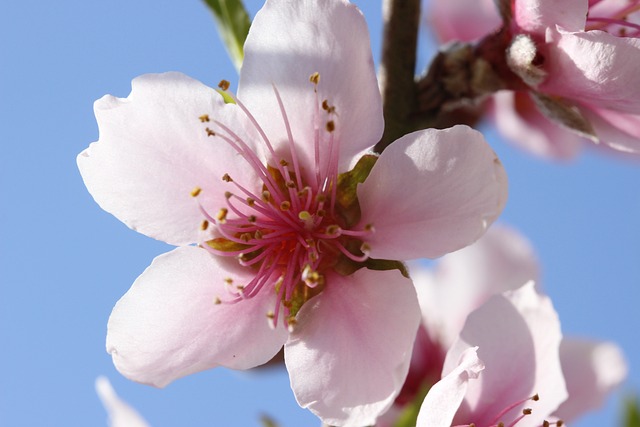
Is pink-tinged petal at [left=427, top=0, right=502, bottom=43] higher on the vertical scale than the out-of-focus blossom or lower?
higher

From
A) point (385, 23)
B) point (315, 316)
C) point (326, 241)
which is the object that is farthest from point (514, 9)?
point (315, 316)

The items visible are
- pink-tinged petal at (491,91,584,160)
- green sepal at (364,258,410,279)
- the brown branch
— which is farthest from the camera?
pink-tinged petal at (491,91,584,160)

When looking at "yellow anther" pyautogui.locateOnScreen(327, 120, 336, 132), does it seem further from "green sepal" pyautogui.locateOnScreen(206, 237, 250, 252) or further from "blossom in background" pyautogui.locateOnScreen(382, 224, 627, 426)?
"blossom in background" pyautogui.locateOnScreen(382, 224, 627, 426)

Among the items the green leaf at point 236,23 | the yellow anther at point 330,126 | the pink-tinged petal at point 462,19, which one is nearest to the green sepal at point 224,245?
the yellow anther at point 330,126

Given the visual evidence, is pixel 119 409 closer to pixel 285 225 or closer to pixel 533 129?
pixel 285 225

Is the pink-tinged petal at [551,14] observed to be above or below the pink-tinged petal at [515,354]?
above

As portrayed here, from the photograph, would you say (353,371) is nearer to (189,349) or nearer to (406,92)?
(189,349)

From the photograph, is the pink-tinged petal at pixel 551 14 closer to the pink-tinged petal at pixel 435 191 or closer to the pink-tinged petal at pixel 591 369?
the pink-tinged petal at pixel 435 191

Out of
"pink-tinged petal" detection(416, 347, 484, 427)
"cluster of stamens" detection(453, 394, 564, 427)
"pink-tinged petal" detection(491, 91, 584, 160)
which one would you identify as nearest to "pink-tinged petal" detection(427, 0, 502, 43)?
"pink-tinged petal" detection(491, 91, 584, 160)
